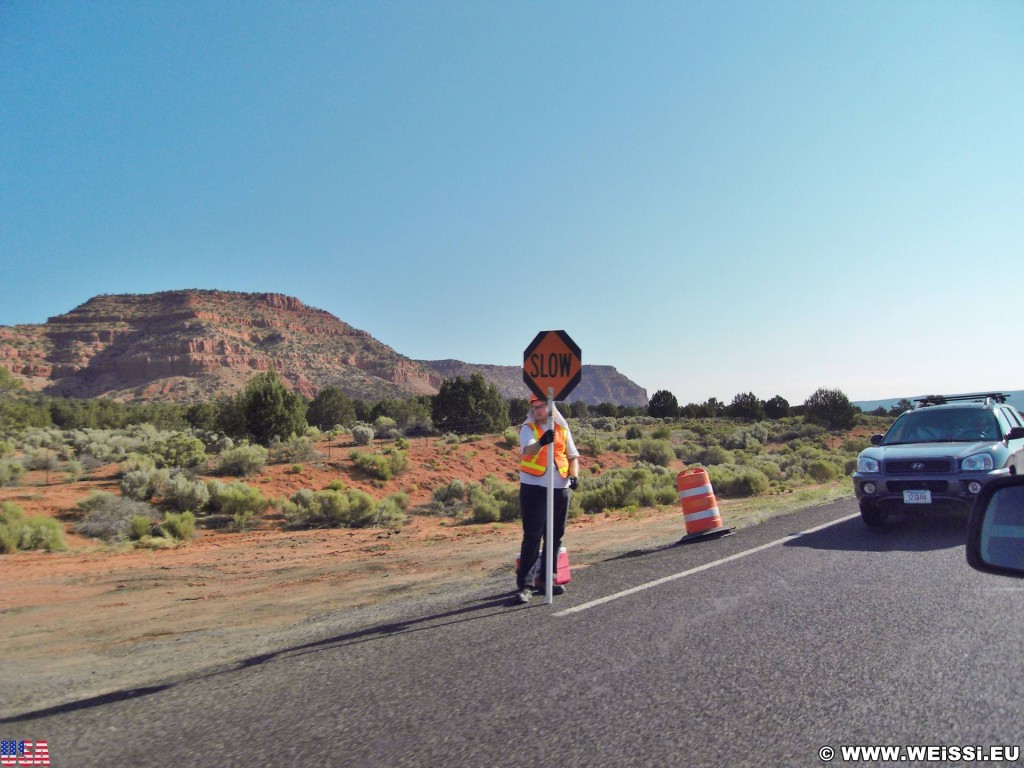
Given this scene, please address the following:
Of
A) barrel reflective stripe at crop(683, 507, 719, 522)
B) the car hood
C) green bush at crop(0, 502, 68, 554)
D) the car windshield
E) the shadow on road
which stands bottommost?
green bush at crop(0, 502, 68, 554)

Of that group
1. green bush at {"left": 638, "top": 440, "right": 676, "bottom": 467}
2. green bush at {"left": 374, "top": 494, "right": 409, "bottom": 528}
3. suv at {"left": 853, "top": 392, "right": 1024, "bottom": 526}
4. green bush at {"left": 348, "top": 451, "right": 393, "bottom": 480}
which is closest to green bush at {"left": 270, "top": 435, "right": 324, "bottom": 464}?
green bush at {"left": 348, "top": 451, "right": 393, "bottom": 480}

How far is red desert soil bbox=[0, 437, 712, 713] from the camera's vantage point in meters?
6.14

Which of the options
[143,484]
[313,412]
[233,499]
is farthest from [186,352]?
[233,499]

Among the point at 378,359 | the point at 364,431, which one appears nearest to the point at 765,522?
the point at 364,431

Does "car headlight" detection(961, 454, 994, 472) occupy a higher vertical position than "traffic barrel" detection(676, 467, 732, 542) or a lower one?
higher

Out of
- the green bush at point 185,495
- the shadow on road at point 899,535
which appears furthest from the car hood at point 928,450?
the green bush at point 185,495

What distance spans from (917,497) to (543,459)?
219 inches

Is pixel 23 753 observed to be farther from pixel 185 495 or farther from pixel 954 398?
pixel 185 495

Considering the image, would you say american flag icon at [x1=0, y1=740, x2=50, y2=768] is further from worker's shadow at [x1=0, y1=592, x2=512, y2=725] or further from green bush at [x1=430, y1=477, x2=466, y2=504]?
green bush at [x1=430, y1=477, x2=466, y2=504]

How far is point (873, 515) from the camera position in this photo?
31.9 feet

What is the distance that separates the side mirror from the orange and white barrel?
7.63 meters

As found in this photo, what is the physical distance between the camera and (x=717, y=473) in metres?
23.1

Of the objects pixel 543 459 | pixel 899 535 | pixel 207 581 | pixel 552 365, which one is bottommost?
pixel 207 581

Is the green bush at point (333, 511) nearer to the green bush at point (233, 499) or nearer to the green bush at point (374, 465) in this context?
the green bush at point (233, 499)
